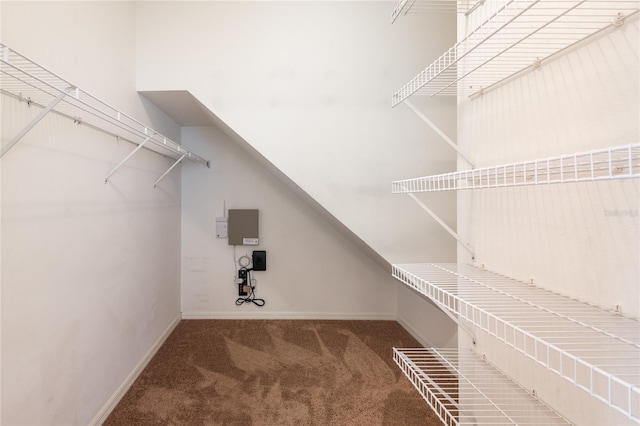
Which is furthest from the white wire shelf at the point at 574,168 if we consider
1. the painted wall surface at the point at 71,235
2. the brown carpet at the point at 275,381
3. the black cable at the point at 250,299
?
the black cable at the point at 250,299

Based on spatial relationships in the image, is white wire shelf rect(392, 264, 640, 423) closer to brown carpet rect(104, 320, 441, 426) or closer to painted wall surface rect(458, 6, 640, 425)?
painted wall surface rect(458, 6, 640, 425)

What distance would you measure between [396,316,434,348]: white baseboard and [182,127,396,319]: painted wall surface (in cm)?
16

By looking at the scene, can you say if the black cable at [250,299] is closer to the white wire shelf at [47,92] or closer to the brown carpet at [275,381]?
the brown carpet at [275,381]

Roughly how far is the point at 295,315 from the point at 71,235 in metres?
2.31

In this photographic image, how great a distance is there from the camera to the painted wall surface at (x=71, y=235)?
122cm

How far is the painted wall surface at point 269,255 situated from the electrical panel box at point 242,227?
8 cm

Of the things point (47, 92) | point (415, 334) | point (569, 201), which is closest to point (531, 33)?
point (569, 201)

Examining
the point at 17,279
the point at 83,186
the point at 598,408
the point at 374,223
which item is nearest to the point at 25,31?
the point at 83,186

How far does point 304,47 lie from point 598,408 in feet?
7.66

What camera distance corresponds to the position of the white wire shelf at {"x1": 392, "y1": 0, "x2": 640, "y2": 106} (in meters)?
0.79

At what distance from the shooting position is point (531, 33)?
0.75 metres

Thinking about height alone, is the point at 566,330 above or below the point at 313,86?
below

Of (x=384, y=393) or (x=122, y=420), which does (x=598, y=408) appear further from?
(x=122, y=420)

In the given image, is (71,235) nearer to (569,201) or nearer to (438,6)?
(569,201)
